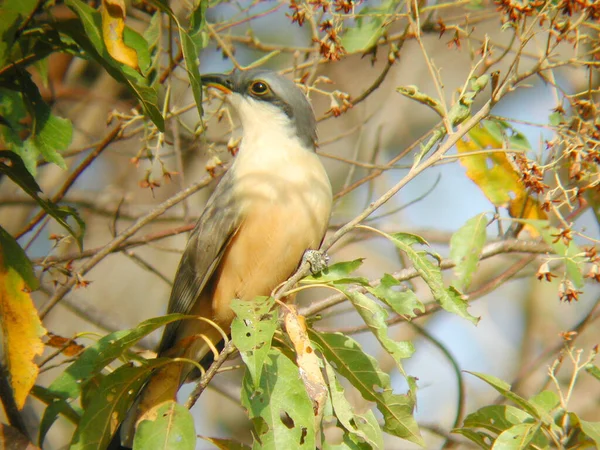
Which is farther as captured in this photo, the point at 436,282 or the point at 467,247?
the point at 467,247

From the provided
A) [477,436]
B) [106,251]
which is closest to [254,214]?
[106,251]

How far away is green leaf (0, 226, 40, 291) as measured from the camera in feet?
8.63

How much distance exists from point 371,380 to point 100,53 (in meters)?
1.34

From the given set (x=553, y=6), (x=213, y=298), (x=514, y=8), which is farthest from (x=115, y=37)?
(x=213, y=298)

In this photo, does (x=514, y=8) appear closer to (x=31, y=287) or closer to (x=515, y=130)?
(x=515, y=130)

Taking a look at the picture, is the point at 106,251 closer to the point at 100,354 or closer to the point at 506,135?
the point at 100,354

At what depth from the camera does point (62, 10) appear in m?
5.19

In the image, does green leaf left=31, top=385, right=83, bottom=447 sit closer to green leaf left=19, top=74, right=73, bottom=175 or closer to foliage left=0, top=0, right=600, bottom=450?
foliage left=0, top=0, right=600, bottom=450

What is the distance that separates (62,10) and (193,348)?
102 inches

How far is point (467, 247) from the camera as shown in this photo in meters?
3.01

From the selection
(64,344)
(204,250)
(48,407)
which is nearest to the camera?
(48,407)

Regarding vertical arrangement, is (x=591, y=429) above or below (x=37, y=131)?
below

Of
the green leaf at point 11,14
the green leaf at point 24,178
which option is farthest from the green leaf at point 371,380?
the green leaf at point 11,14

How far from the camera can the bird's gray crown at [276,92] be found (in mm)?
4059
